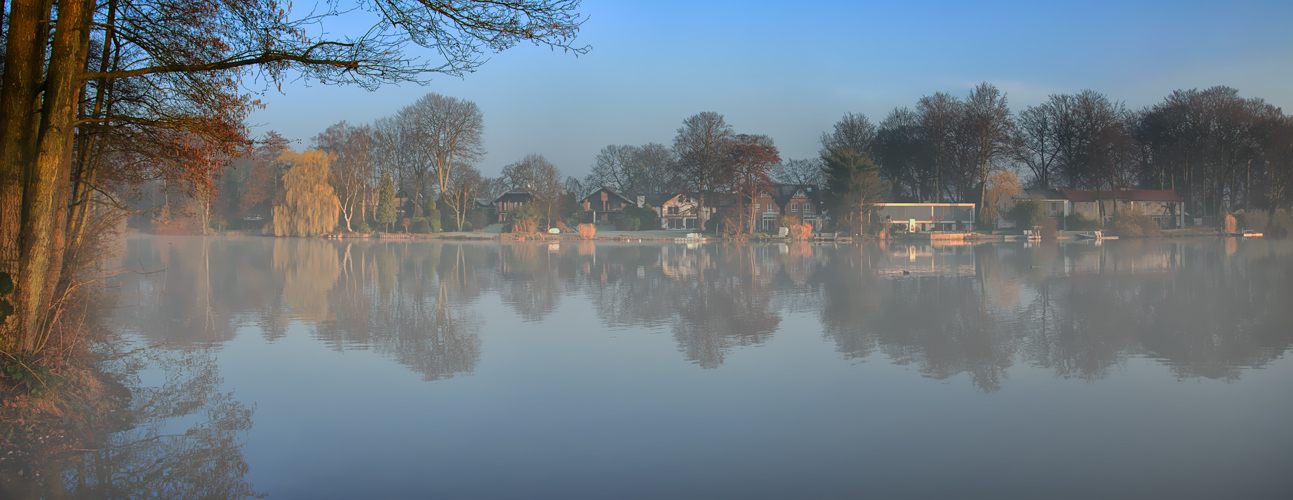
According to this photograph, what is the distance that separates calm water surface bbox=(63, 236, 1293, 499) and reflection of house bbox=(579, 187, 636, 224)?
190 ft

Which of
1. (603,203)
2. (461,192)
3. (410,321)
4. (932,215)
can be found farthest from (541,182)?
(410,321)

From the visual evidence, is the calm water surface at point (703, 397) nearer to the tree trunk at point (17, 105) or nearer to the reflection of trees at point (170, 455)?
the reflection of trees at point (170, 455)

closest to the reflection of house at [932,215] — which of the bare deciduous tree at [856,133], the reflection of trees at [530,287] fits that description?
the bare deciduous tree at [856,133]

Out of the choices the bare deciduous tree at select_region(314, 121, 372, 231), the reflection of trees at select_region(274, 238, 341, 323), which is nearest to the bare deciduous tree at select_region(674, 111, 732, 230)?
the bare deciduous tree at select_region(314, 121, 372, 231)

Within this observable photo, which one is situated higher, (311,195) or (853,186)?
(853,186)

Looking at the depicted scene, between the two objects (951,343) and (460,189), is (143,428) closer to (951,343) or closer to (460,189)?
(951,343)

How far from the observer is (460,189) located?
195ft

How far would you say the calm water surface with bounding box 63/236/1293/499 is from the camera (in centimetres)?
496

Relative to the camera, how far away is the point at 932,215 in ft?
201

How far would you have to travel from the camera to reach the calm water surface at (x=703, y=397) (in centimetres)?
496

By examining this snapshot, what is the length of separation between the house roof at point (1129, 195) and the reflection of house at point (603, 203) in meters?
38.7

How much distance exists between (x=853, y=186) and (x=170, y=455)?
160 ft

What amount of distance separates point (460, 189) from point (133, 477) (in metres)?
56.0

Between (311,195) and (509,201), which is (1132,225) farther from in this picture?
(311,195)
